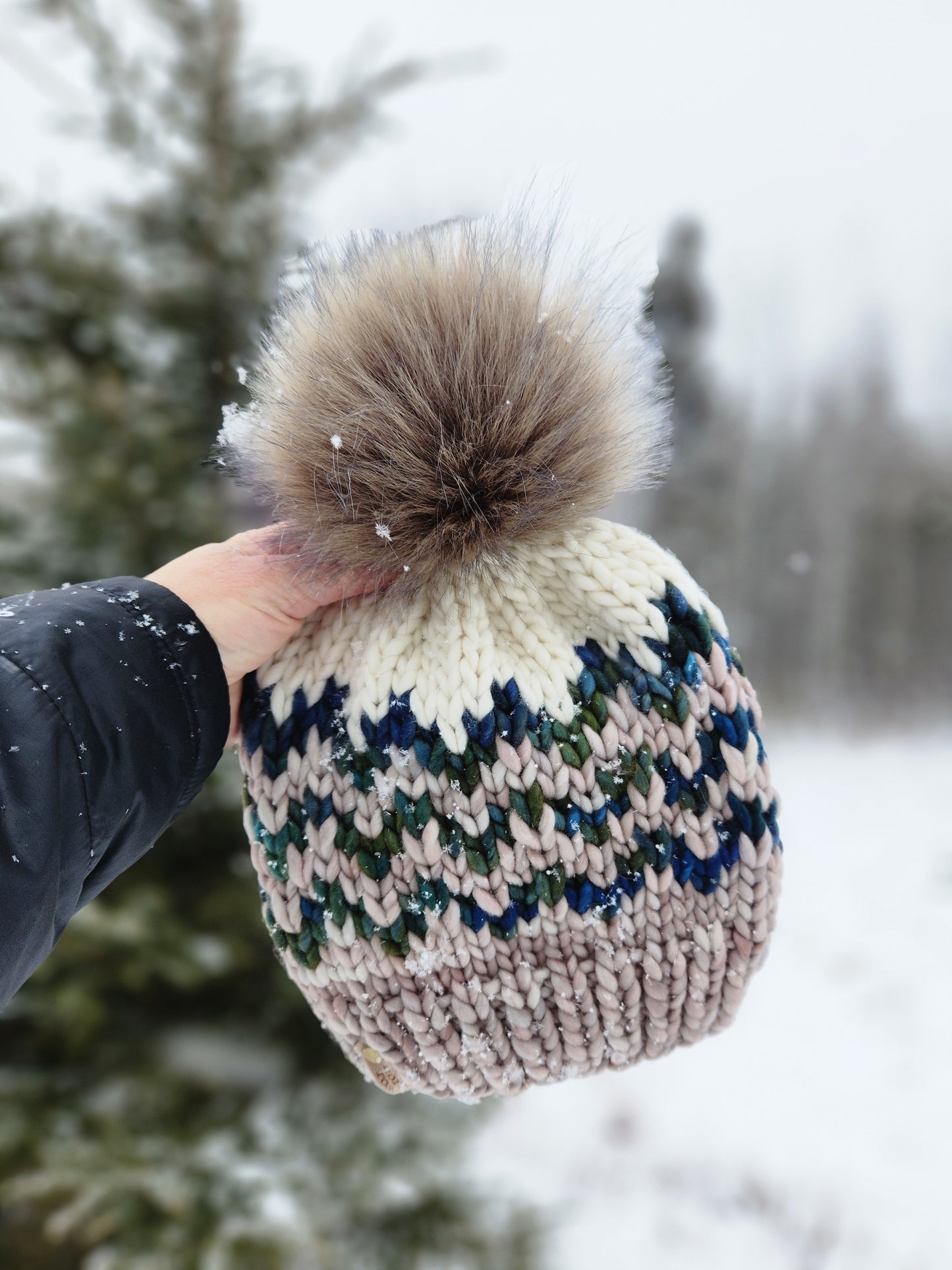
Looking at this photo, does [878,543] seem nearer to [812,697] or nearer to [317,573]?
[812,697]

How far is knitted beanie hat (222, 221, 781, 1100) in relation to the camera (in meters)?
0.54

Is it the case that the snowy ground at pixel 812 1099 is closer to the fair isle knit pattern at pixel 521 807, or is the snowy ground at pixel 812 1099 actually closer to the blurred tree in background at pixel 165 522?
the blurred tree in background at pixel 165 522

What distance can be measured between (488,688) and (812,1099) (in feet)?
5.42

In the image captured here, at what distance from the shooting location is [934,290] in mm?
1844

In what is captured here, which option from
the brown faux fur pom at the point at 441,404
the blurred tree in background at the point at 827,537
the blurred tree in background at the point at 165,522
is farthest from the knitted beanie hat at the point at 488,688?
the blurred tree in background at the point at 827,537

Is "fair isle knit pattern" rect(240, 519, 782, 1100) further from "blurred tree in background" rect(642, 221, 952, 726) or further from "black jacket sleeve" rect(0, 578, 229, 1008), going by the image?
"blurred tree in background" rect(642, 221, 952, 726)

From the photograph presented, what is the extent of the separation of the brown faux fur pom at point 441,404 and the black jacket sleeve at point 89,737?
138mm

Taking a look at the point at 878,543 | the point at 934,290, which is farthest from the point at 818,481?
the point at 934,290

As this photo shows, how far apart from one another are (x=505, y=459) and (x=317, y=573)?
6.9 inches

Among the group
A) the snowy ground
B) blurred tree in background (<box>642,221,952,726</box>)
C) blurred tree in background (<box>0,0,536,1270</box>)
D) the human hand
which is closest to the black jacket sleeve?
the human hand

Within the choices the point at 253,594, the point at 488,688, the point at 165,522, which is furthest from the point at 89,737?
the point at 165,522

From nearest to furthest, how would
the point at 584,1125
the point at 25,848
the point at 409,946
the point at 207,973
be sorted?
the point at 25,848 < the point at 409,946 < the point at 207,973 < the point at 584,1125

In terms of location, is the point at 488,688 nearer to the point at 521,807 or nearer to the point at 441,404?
the point at 521,807

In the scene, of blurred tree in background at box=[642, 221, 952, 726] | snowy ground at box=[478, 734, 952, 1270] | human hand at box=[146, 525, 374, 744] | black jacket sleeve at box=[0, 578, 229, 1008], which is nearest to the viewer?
black jacket sleeve at box=[0, 578, 229, 1008]
